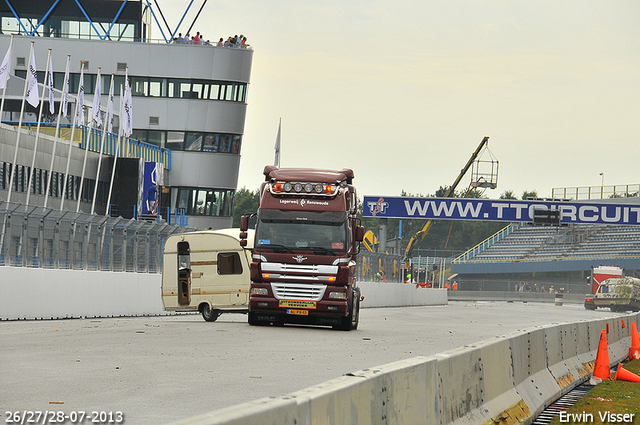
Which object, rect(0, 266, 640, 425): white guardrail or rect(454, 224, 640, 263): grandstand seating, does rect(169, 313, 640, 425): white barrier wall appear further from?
rect(454, 224, 640, 263): grandstand seating

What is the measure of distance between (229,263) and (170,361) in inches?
444

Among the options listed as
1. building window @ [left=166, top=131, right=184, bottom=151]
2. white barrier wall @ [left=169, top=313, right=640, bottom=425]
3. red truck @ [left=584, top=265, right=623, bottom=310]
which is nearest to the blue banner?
red truck @ [left=584, top=265, right=623, bottom=310]

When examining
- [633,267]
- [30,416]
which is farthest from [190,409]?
[633,267]

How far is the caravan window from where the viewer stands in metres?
23.9

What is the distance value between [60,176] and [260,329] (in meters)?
39.3

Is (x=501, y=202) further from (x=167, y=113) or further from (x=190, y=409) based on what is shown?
(x=190, y=409)

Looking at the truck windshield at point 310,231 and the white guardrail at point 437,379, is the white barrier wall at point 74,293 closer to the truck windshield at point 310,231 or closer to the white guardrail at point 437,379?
the white guardrail at point 437,379

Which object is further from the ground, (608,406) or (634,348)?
(634,348)

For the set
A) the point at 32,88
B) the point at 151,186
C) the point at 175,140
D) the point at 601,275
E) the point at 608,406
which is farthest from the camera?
the point at 601,275

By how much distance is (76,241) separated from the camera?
24.0m

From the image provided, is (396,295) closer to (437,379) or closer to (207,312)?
(207,312)

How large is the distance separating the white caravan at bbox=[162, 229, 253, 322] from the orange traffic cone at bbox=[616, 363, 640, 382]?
36.8 ft

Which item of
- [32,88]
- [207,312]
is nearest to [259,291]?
[207,312]

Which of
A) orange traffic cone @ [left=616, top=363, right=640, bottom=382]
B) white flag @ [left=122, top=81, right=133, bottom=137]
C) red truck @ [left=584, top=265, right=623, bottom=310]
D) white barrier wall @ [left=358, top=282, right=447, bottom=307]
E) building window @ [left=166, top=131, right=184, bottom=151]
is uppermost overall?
building window @ [left=166, top=131, right=184, bottom=151]
